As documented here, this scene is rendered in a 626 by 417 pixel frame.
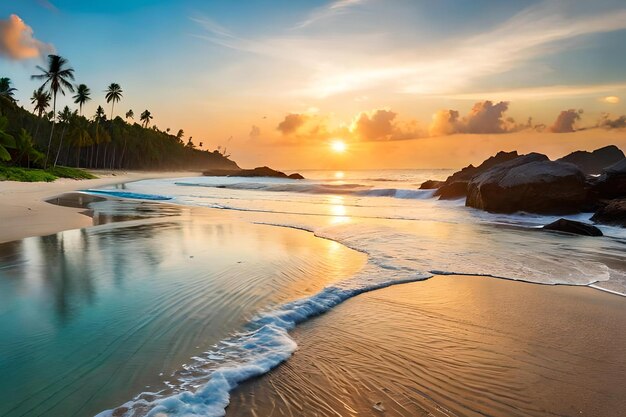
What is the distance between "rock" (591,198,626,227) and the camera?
14.1 m

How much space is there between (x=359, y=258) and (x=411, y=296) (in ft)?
8.37

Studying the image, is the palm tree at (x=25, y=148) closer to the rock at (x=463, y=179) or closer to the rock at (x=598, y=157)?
the rock at (x=463, y=179)

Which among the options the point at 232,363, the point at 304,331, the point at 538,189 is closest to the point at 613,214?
the point at 538,189

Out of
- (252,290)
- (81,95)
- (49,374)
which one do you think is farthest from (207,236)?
(81,95)

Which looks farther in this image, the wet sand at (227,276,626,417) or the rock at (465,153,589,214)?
the rock at (465,153,589,214)

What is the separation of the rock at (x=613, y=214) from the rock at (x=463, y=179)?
1106 cm

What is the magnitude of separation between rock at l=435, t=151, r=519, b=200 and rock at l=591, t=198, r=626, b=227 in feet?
36.3

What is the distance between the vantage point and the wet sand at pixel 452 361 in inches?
116

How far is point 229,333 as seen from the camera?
13.6ft

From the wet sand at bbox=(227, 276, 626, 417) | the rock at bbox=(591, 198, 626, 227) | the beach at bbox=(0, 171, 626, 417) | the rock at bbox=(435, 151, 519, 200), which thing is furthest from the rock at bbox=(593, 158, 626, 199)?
the wet sand at bbox=(227, 276, 626, 417)

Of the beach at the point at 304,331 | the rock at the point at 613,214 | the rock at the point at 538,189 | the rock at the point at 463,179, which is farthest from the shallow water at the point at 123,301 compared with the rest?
the rock at the point at 463,179

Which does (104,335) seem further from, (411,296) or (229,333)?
(411,296)

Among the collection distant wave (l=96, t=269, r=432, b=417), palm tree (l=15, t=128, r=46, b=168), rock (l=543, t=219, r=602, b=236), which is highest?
palm tree (l=15, t=128, r=46, b=168)

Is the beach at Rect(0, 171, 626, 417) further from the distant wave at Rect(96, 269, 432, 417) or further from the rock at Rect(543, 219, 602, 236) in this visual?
the rock at Rect(543, 219, 602, 236)
